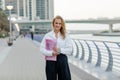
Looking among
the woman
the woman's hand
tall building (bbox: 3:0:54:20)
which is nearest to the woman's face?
the woman

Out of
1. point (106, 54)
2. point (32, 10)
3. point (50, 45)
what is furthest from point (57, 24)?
point (32, 10)

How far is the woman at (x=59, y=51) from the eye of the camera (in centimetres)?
643

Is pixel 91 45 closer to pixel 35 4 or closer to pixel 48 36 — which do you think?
pixel 48 36

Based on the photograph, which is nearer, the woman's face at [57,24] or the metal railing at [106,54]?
the woman's face at [57,24]

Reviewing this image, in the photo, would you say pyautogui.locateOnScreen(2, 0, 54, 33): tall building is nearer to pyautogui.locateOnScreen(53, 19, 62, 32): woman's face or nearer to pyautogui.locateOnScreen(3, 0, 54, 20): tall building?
pyautogui.locateOnScreen(3, 0, 54, 20): tall building

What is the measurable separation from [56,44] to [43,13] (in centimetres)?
17511

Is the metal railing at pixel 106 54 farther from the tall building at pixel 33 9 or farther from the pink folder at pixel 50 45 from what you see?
the tall building at pixel 33 9

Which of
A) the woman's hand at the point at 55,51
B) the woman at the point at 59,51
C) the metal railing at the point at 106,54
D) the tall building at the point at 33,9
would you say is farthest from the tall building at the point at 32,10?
the woman's hand at the point at 55,51

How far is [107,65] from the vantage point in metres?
13.4

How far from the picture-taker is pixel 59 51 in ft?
20.9

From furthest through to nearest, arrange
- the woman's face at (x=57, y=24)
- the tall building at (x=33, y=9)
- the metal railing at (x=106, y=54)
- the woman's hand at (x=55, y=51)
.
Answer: the tall building at (x=33, y=9) → the metal railing at (x=106, y=54) → the woman's face at (x=57, y=24) → the woman's hand at (x=55, y=51)

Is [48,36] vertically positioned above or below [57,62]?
above

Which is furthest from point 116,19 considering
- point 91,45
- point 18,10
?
point 91,45

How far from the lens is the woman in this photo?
6.43 metres
